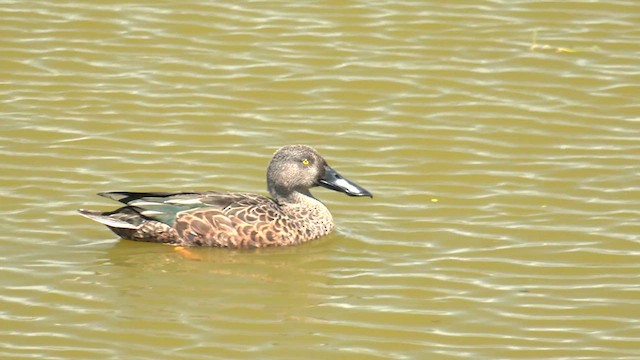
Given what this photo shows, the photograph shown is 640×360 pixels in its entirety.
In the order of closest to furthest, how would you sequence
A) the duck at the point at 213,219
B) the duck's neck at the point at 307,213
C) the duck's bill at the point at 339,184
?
the duck at the point at 213,219 < the duck's neck at the point at 307,213 < the duck's bill at the point at 339,184

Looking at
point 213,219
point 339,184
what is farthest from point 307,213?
point 213,219

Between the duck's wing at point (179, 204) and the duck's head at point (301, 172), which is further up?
the duck's head at point (301, 172)

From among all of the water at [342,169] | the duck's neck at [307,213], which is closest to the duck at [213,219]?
the duck's neck at [307,213]

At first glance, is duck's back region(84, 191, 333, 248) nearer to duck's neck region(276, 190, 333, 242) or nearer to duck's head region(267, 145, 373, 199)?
duck's neck region(276, 190, 333, 242)

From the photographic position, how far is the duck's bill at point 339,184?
399 inches

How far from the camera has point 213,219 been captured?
9828 millimetres

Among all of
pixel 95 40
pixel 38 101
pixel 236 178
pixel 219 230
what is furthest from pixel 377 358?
pixel 95 40

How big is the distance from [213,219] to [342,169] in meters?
1.43

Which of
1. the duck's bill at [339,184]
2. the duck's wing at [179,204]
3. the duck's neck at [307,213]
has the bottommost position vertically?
the duck's neck at [307,213]

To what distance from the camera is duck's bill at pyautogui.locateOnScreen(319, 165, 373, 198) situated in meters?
10.1

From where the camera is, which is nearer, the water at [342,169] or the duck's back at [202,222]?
the water at [342,169]

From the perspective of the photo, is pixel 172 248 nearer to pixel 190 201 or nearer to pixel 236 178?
pixel 190 201

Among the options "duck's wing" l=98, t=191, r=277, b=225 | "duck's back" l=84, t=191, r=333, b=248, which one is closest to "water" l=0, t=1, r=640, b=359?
"duck's back" l=84, t=191, r=333, b=248

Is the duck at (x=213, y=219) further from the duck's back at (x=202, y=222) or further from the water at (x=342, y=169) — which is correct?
the water at (x=342, y=169)
